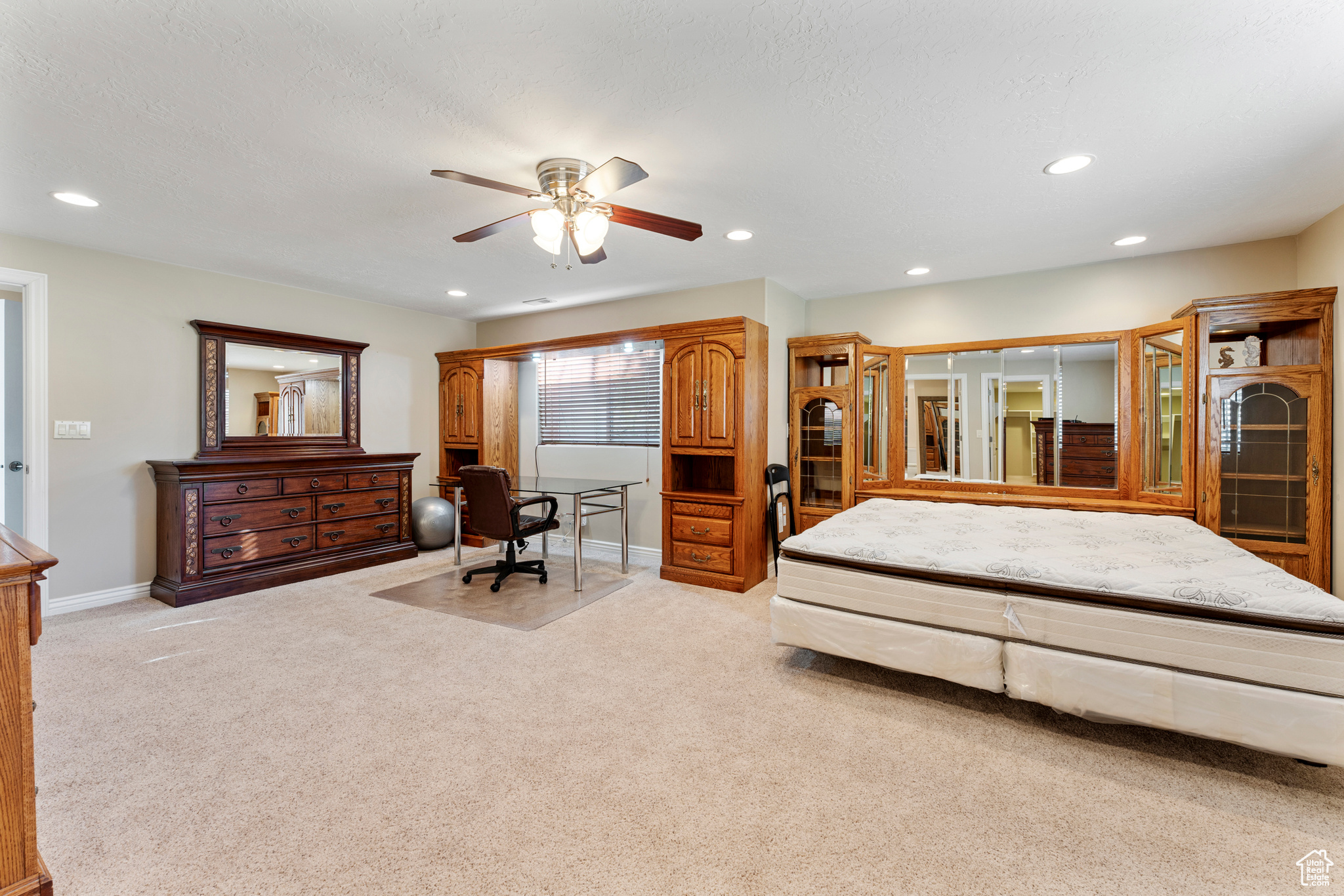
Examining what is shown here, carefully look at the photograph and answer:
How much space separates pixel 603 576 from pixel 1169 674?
352 centimetres

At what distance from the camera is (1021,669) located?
2.12m

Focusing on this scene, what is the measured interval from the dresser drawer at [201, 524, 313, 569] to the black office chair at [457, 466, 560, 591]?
1442 mm

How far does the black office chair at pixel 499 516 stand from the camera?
393 cm

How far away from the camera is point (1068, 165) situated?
245 centimetres

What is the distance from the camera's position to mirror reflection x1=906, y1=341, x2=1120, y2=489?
3986mm

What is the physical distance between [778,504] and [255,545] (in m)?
4.13

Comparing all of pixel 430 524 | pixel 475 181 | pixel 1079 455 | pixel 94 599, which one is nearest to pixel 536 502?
pixel 430 524

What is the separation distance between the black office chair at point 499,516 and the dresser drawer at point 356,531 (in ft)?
4.15

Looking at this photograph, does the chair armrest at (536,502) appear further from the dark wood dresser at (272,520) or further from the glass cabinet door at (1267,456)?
the glass cabinet door at (1267,456)

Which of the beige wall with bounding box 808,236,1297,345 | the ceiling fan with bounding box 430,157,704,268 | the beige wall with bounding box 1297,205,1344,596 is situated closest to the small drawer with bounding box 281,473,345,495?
the ceiling fan with bounding box 430,157,704,268

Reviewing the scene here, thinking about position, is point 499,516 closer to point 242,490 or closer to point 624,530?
point 624,530

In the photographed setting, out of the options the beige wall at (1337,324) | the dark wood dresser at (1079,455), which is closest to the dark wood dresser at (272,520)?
the dark wood dresser at (1079,455)

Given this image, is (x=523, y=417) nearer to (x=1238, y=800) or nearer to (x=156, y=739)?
(x=156, y=739)

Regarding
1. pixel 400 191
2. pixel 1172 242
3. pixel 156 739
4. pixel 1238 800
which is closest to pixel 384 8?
pixel 400 191
